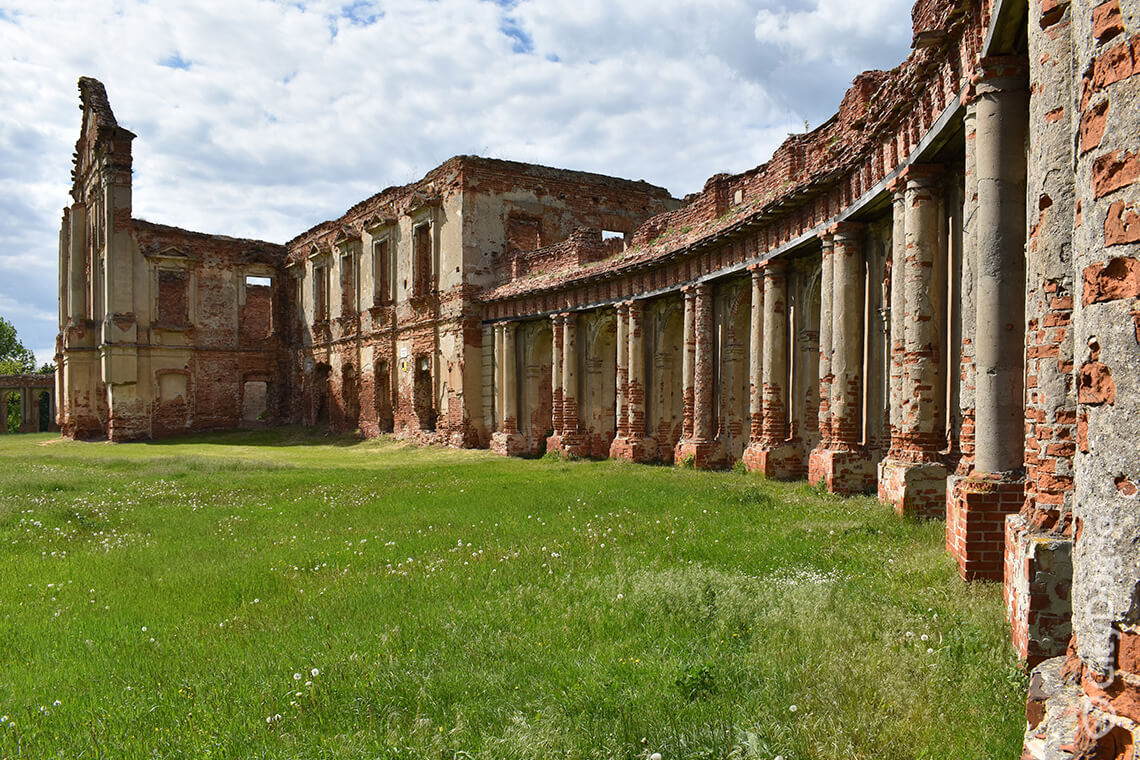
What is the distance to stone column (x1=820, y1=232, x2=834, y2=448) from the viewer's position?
11.4 meters

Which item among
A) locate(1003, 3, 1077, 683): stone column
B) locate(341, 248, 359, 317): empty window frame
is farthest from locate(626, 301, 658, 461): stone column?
locate(341, 248, 359, 317): empty window frame

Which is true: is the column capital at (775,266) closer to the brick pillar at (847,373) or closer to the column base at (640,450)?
the brick pillar at (847,373)

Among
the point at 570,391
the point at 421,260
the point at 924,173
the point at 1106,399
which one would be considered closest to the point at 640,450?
the point at 570,391

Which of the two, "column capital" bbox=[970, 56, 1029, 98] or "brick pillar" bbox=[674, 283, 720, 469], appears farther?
"brick pillar" bbox=[674, 283, 720, 469]

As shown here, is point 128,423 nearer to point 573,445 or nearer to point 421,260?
point 421,260

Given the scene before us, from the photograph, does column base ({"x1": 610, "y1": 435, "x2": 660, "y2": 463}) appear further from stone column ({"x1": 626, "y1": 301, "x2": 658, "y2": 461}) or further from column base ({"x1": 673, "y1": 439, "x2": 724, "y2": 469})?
column base ({"x1": 673, "y1": 439, "x2": 724, "y2": 469})

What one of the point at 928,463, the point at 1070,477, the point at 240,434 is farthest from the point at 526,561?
the point at 240,434

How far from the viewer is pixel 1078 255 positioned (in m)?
2.51

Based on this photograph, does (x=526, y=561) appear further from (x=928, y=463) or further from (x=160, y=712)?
(x=928, y=463)

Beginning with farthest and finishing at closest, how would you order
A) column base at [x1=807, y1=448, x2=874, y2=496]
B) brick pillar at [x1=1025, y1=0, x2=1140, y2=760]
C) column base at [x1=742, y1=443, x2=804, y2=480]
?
column base at [x1=742, y1=443, x2=804, y2=480]
column base at [x1=807, y1=448, x2=874, y2=496]
brick pillar at [x1=1025, y1=0, x2=1140, y2=760]

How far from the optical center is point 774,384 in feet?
44.3

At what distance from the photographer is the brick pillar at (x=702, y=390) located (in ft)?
51.3

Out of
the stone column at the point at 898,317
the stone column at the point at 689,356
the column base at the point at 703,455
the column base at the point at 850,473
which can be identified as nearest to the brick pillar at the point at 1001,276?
the stone column at the point at 898,317

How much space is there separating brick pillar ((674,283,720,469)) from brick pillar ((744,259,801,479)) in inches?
80.8
